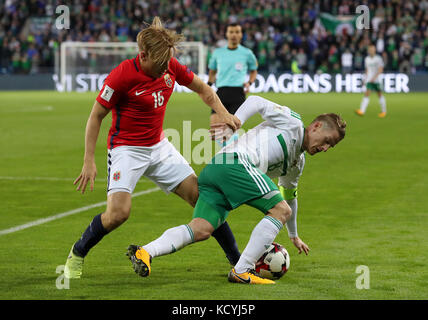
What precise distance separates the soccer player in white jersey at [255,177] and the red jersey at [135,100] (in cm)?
50

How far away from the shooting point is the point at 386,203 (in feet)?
29.6

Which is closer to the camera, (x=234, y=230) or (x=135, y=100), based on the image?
(x=135, y=100)

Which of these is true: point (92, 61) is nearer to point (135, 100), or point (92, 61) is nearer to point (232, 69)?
point (232, 69)

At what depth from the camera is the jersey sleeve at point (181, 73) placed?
5926 millimetres

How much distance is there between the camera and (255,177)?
17.6ft

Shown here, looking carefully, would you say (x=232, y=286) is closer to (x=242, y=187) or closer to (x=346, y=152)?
(x=242, y=187)

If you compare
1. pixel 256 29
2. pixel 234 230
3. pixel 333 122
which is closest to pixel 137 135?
pixel 333 122

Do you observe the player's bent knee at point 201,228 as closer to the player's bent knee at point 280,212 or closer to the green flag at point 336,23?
the player's bent knee at point 280,212

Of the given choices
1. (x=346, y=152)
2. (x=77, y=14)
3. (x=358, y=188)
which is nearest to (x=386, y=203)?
(x=358, y=188)

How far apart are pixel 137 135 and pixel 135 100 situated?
28cm

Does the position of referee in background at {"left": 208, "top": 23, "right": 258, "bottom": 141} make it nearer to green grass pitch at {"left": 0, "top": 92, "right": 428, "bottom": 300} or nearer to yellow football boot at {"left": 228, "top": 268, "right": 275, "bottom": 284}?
green grass pitch at {"left": 0, "top": 92, "right": 428, "bottom": 300}

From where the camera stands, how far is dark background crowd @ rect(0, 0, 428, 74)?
118ft

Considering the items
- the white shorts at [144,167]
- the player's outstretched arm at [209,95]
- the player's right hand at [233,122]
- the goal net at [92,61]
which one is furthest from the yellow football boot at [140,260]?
the goal net at [92,61]

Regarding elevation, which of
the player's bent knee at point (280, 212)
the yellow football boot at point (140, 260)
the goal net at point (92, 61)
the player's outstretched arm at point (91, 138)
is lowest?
the goal net at point (92, 61)
